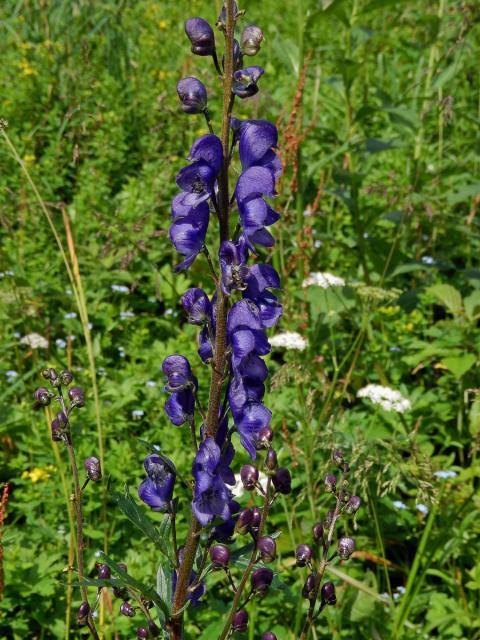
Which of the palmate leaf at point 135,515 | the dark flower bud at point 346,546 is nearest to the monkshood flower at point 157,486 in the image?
the palmate leaf at point 135,515

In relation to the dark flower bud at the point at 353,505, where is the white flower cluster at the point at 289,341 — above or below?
below

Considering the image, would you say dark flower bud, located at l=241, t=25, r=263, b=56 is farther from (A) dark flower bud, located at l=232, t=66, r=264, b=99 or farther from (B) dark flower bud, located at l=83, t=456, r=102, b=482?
(B) dark flower bud, located at l=83, t=456, r=102, b=482

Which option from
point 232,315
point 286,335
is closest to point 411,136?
point 286,335

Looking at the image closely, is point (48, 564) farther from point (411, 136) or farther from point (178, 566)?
point (411, 136)

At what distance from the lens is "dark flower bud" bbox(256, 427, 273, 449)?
4.77ft

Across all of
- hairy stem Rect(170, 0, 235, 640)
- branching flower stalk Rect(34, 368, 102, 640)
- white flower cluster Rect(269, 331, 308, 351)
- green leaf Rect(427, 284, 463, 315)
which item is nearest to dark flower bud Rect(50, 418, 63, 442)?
branching flower stalk Rect(34, 368, 102, 640)

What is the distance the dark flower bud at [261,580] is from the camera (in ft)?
5.11

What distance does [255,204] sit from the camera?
57.4 inches

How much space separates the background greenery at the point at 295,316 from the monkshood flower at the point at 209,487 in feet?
1.80

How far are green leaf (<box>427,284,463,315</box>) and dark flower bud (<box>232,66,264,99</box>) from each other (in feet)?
9.03

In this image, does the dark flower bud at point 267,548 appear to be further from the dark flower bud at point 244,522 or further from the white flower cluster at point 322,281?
the white flower cluster at point 322,281

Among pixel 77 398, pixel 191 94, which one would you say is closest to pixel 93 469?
pixel 77 398

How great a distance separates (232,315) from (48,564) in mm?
1676

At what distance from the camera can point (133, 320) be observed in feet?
14.4
